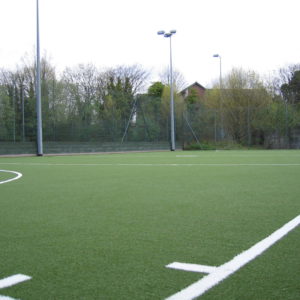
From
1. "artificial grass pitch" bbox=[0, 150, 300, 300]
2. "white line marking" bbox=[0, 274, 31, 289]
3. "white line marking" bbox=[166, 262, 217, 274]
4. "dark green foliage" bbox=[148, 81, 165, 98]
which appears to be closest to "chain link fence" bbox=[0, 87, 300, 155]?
"artificial grass pitch" bbox=[0, 150, 300, 300]

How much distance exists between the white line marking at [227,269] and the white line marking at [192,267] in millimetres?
40

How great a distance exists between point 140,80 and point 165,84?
3656 mm

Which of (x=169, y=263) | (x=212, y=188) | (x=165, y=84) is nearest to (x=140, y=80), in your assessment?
(x=165, y=84)

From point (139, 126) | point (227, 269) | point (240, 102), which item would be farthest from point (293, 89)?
point (227, 269)

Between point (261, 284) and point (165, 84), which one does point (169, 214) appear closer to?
point (261, 284)

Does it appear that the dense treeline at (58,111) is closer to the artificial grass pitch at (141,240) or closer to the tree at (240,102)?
the tree at (240,102)

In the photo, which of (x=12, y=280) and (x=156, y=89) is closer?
(x=12, y=280)

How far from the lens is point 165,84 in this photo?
154 feet

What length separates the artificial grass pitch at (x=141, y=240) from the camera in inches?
75.2

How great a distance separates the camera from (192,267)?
2.17m

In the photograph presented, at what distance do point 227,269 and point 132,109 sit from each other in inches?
952

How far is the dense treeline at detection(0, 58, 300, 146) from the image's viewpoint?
20.5 meters

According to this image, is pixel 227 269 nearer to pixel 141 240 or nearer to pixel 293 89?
pixel 141 240

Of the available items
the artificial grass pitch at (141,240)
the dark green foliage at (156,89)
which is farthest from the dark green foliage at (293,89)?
the artificial grass pitch at (141,240)
